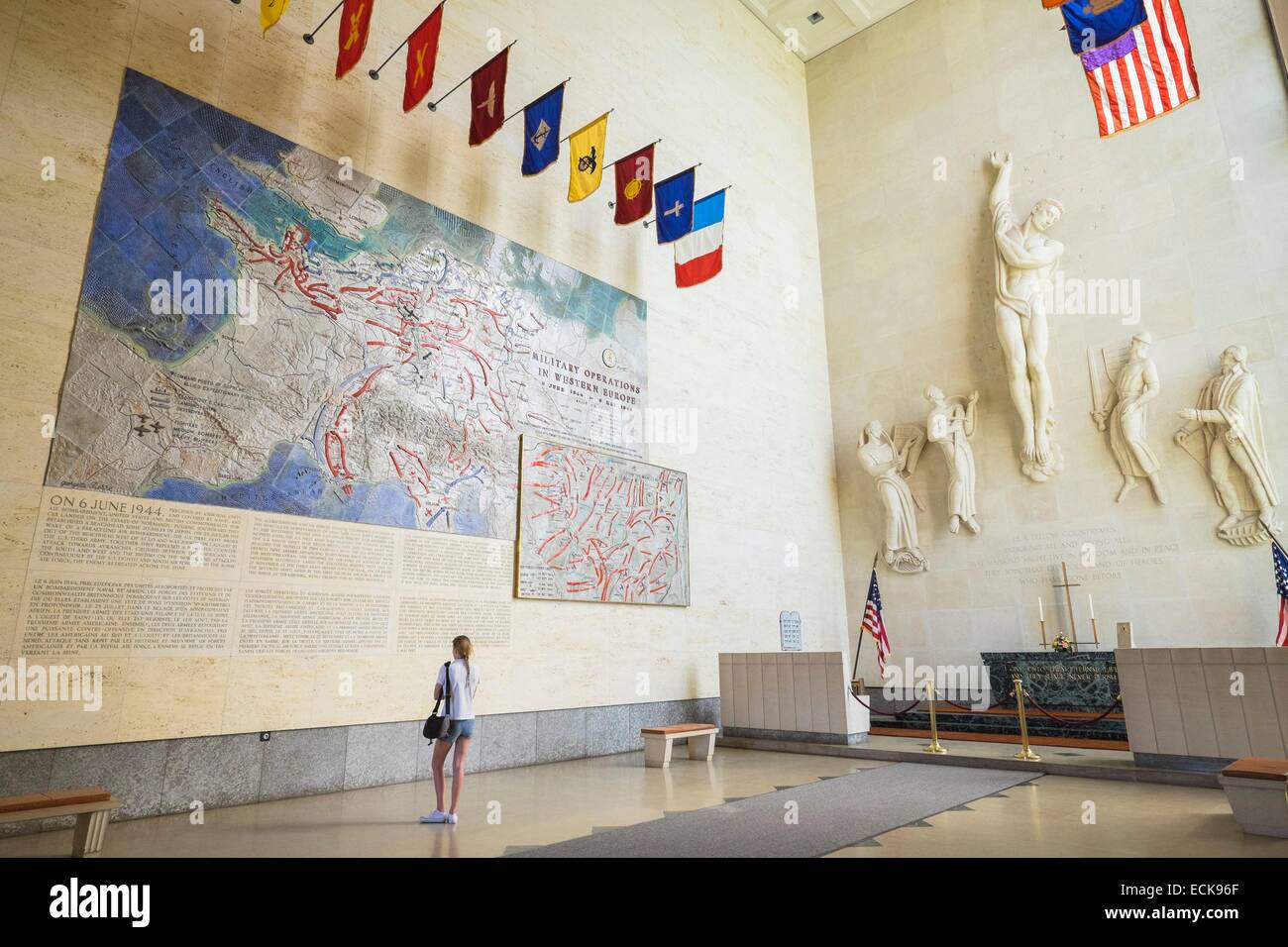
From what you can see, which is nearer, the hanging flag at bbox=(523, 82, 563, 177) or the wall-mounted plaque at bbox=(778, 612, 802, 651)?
the hanging flag at bbox=(523, 82, 563, 177)

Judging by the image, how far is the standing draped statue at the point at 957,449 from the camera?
11.6 metres

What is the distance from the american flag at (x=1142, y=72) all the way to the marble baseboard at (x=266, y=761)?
30.5 feet

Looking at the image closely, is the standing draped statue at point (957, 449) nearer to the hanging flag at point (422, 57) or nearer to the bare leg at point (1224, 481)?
the bare leg at point (1224, 481)

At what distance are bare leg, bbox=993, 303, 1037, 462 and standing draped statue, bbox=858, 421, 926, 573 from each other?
1688 millimetres

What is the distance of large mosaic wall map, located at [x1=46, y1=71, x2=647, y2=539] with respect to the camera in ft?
18.9

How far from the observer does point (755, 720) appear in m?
9.38

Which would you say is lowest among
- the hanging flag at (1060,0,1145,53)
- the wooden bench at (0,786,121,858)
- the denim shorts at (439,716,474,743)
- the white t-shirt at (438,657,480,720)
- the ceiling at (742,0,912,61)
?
the wooden bench at (0,786,121,858)

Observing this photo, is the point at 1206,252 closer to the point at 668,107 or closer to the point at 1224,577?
the point at 1224,577

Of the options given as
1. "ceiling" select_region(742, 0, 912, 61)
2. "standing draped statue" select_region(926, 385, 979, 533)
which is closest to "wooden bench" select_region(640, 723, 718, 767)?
"standing draped statue" select_region(926, 385, 979, 533)

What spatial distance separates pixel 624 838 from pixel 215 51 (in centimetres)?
763

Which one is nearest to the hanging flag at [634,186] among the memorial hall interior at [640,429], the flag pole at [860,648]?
the memorial hall interior at [640,429]

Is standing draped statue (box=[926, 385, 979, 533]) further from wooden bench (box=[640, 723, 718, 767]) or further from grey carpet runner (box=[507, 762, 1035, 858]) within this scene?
wooden bench (box=[640, 723, 718, 767])

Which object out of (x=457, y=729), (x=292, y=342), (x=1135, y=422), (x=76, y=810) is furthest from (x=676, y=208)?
(x=76, y=810)
